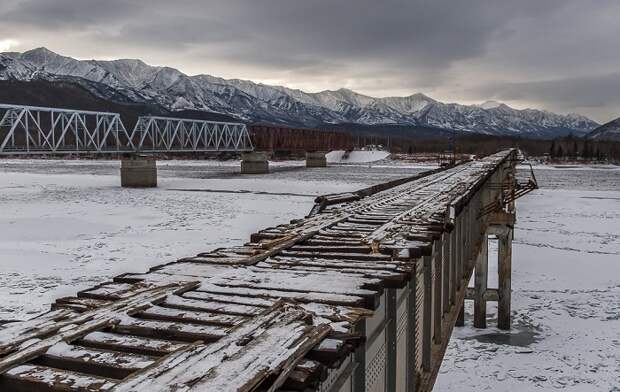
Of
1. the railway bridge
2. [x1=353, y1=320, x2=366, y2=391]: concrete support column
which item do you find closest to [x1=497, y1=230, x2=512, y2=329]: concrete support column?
[x1=353, y1=320, x2=366, y2=391]: concrete support column

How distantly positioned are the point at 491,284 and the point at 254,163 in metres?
69.0

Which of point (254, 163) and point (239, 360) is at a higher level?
point (254, 163)

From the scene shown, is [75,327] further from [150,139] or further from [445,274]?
[150,139]

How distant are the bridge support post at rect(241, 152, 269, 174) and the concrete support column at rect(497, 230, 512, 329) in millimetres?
69166

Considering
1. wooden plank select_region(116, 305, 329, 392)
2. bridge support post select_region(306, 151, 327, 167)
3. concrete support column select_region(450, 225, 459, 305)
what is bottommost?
concrete support column select_region(450, 225, 459, 305)

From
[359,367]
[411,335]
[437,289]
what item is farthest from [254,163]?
[359,367]

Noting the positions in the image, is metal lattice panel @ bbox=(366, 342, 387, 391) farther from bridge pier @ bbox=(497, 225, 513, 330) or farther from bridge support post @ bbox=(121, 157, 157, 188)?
bridge support post @ bbox=(121, 157, 157, 188)

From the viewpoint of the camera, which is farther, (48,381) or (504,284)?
(504,284)

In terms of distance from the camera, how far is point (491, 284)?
21.9 metres

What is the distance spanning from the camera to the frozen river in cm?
1402

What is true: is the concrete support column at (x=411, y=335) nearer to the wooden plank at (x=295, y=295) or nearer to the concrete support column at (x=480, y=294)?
the wooden plank at (x=295, y=295)

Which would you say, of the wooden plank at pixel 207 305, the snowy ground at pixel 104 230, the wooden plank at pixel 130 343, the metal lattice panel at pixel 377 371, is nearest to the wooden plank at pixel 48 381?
the wooden plank at pixel 130 343

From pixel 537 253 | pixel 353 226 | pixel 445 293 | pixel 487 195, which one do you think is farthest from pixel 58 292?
pixel 537 253

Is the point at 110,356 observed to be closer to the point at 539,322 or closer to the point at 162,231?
the point at 539,322
